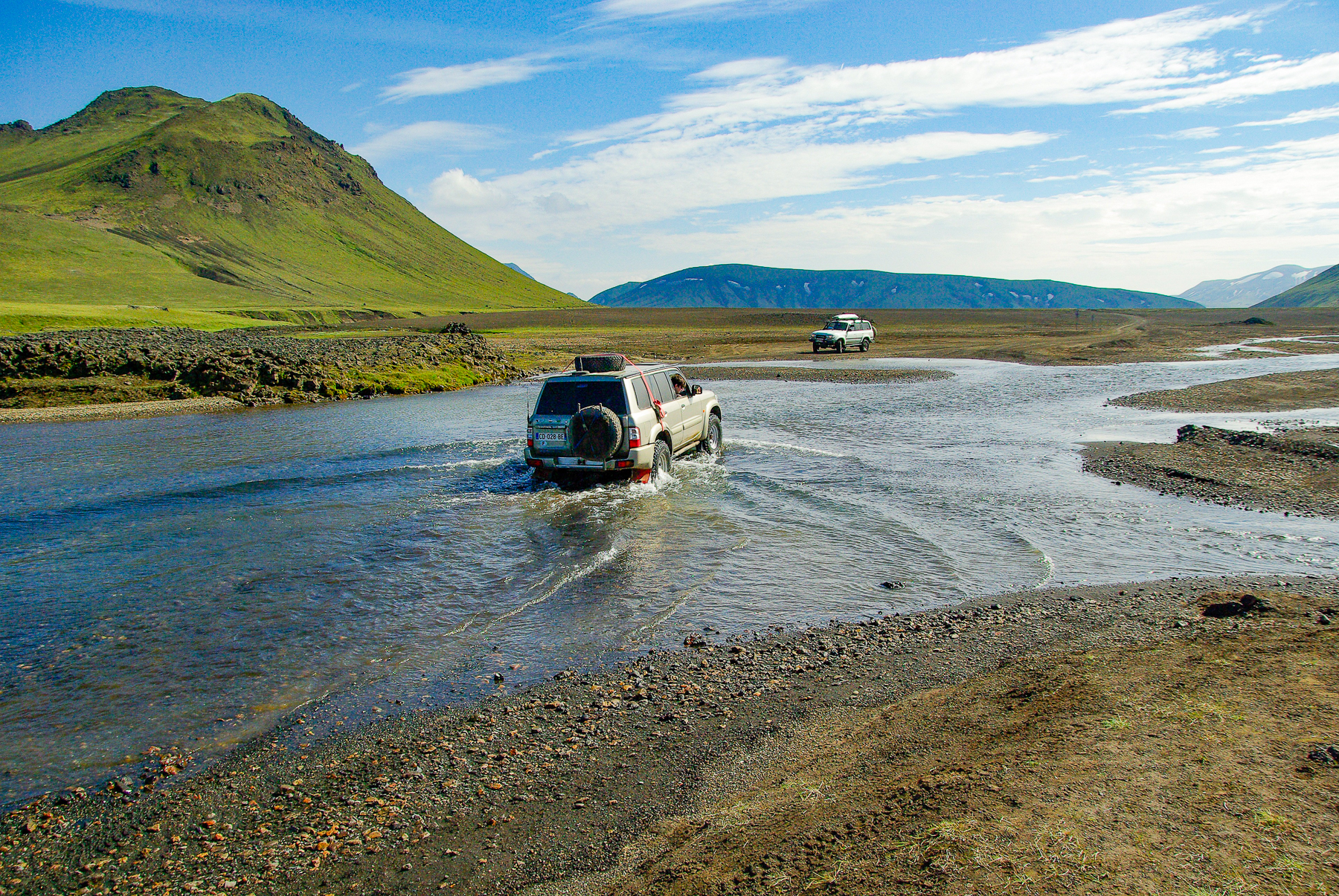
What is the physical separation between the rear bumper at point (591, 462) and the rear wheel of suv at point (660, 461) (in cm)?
32

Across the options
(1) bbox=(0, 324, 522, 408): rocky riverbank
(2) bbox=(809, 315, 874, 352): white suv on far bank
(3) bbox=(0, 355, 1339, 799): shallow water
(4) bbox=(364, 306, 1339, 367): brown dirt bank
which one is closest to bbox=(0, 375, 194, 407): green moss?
(1) bbox=(0, 324, 522, 408): rocky riverbank

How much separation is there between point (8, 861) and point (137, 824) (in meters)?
0.62

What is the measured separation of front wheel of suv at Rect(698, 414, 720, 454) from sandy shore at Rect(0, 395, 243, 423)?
19457 mm

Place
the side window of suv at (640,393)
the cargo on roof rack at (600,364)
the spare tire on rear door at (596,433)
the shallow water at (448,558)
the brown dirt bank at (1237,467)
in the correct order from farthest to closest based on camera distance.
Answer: the cargo on roof rack at (600,364), the side window of suv at (640,393), the spare tire on rear door at (596,433), the brown dirt bank at (1237,467), the shallow water at (448,558)

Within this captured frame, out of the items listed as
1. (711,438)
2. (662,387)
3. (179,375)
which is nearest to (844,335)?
(711,438)

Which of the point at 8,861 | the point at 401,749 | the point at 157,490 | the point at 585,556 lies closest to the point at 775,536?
the point at 585,556

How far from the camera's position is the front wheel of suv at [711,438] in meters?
17.0

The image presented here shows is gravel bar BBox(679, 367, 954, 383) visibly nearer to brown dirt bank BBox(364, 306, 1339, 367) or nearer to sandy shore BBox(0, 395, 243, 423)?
brown dirt bank BBox(364, 306, 1339, 367)

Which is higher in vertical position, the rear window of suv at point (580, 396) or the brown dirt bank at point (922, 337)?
the brown dirt bank at point (922, 337)

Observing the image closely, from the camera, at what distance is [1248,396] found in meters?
25.1

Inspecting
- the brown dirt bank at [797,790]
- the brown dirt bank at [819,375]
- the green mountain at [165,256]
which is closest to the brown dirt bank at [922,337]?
the brown dirt bank at [819,375]

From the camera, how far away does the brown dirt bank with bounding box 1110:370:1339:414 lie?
23156 millimetres

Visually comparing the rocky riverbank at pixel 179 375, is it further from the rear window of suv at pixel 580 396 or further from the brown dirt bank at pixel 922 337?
the rear window of suv at pixel 580 396

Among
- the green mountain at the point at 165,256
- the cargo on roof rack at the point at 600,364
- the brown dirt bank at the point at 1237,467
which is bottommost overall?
the brown dirt bank at the point at 1237,467
